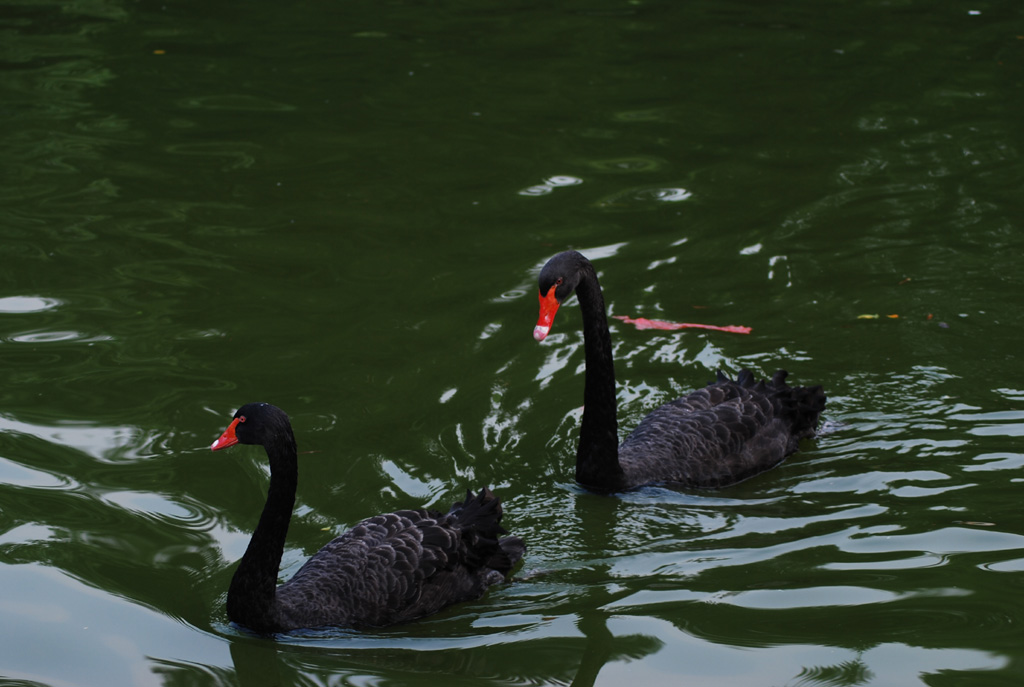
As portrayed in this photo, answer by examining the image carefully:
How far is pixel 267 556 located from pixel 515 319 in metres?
3.49

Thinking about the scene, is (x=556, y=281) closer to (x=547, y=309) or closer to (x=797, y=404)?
(x=547, y=309)

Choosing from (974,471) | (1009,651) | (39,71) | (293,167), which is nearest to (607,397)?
(974,471)

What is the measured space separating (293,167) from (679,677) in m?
7.03

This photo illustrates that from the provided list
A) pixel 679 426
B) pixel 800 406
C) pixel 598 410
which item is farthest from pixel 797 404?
pixel 598 410

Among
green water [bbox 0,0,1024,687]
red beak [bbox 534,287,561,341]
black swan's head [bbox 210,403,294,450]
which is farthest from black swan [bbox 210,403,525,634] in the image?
red beak [bbox 534,287,561,341]

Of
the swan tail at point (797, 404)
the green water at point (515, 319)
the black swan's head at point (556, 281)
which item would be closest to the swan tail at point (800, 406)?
the swan tail at point (797, 404)

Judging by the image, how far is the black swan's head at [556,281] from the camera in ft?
18.4

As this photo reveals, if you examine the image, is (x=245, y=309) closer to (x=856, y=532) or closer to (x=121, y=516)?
(x=121, y=516)

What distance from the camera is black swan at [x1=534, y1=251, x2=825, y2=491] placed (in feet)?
20.0

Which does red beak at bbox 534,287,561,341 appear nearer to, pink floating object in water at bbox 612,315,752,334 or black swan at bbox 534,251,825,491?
black swan at bbox 534,251,825,491

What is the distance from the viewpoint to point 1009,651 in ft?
15.1

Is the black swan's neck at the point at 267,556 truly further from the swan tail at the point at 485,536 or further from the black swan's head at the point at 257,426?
the swan tail at the point at 485,536

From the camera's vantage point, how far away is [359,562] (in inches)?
201

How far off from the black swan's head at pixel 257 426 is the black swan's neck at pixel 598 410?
1.83 meters
